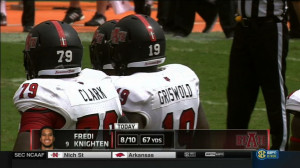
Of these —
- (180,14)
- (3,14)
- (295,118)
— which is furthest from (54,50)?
(3,14)

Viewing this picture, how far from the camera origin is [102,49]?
5008mm

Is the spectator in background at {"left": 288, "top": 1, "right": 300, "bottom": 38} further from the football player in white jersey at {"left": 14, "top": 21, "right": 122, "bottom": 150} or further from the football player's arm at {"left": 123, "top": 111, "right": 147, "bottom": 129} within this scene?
A: the football player in white jersey at {"left": 14, "top": 21, "right": 122, "bottom": 150}

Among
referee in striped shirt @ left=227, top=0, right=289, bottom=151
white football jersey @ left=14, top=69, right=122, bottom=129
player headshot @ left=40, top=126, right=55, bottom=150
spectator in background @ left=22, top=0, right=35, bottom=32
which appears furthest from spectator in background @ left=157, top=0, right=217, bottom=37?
player headshot @ left=40, top=126, right=55, bottom=150

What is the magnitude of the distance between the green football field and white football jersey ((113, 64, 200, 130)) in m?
4.21

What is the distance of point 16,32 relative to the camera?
12.0m

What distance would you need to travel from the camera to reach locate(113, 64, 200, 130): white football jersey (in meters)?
4.32

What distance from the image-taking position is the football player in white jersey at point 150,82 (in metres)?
4.34

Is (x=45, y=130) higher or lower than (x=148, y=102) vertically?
higher

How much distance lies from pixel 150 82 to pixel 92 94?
520mm

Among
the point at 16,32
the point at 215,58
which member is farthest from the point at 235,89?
the point at 16,32

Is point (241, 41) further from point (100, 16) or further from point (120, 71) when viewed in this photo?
point (100, 16)

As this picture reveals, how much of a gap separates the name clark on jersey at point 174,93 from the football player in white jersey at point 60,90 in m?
0.33

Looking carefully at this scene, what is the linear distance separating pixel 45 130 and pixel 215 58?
8219 mm

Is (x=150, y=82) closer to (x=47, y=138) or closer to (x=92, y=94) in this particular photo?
(x=92, y=94)
